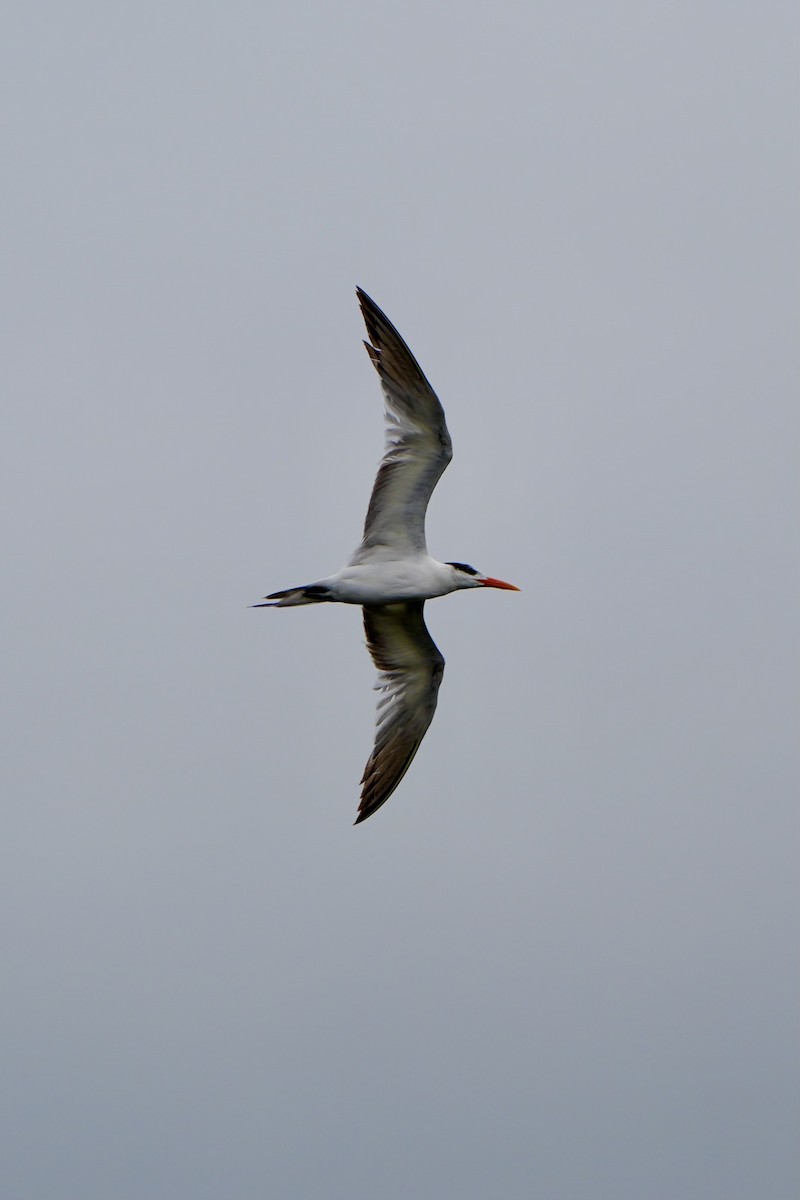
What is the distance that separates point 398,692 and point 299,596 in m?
2.39

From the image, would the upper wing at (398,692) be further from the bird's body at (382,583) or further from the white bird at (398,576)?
the bird's body at (382,583)

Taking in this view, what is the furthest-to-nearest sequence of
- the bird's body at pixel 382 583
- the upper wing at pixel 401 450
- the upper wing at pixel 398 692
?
the upper wing at pixel 398 692, the bird's body at pixel 382 583, the upper wing at pixel 401 450

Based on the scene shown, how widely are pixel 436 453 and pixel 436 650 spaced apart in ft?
8.72

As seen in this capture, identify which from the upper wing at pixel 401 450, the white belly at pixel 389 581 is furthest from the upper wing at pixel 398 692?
the upper wing at pixel 401 450

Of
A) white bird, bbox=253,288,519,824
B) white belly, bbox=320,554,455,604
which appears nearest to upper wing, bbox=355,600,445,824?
white bird, bbox=253,288,519,824

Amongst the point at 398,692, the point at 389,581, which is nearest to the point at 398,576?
the point at 389,581

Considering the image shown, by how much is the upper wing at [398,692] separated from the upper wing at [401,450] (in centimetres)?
124

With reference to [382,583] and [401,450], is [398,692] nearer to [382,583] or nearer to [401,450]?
[382,583]

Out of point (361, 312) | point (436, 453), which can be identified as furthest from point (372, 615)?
point (361, 312)

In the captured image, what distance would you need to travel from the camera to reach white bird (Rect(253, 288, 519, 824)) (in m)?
17.6

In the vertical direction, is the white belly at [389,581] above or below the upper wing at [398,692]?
above

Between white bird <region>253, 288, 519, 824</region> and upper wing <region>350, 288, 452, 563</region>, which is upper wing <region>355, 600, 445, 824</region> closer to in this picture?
white bird <region>253, 288, 519, 824</region>

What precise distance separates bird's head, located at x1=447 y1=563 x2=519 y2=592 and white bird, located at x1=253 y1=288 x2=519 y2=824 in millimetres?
11

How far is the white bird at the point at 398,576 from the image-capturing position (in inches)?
694
